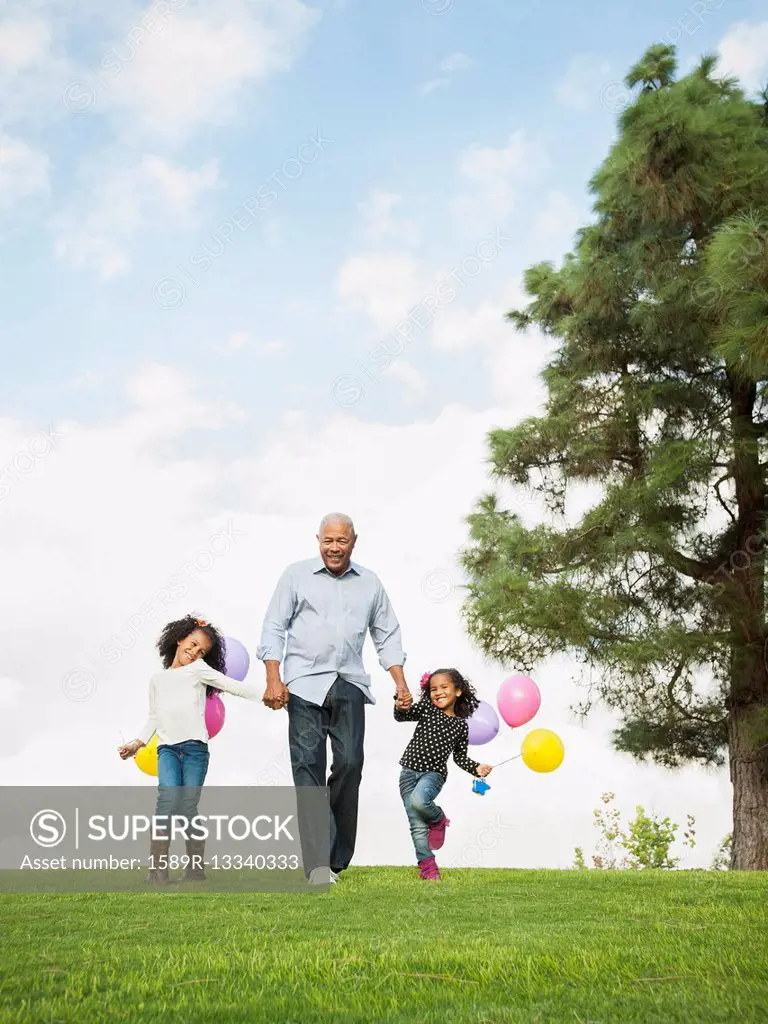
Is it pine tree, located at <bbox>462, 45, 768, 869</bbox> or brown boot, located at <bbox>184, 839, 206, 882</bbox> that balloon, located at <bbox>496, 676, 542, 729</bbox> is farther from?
brown boot, located at <bbox>184, 839, 206, 882</bbox>

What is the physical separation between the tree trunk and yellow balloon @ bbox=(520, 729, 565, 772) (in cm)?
247

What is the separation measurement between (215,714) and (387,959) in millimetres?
4768

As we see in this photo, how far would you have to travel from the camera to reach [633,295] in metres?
10.4

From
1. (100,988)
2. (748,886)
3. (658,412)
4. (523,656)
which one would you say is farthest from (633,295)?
(100,988)

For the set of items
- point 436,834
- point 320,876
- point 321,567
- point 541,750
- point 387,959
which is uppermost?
point 321,567

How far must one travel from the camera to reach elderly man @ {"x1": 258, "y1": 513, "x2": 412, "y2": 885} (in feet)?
15.3

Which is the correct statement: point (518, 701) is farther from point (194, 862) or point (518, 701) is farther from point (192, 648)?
point (194, 862)

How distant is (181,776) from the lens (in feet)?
15.6

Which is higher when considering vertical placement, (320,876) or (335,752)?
(335,752)

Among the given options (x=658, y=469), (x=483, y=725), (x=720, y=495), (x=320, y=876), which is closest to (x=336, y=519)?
(x=320, y=876)

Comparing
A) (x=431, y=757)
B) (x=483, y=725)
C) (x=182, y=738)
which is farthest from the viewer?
(x=483, y=725)

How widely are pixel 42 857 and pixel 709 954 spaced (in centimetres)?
398

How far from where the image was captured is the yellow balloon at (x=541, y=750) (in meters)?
7.55

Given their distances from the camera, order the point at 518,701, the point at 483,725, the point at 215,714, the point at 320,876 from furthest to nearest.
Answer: the point at 518,701, the point at 483,725, the point at 215,714, the point at 320,876
